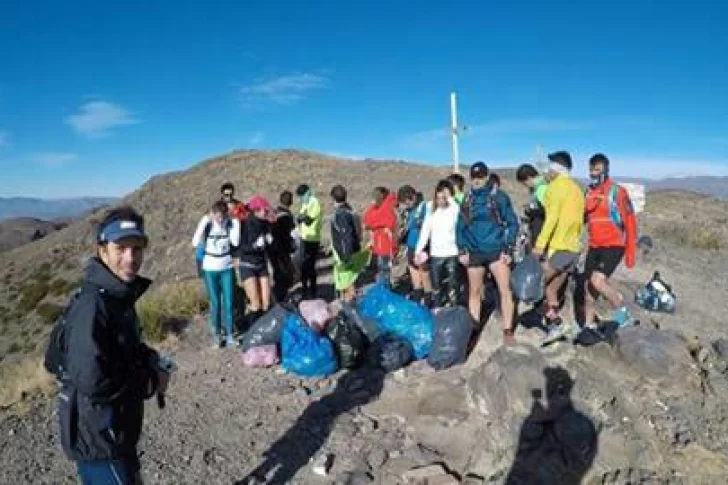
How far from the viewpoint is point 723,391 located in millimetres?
5922

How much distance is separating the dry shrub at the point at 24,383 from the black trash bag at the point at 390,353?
3.75 m

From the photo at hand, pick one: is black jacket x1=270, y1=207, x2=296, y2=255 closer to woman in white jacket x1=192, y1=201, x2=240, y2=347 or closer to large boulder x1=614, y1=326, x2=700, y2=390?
woman in white jacket x1=192, y1=201, x2=240, y2=347

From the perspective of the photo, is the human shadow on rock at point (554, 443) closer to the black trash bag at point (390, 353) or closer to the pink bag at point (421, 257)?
the black trash bag at point (390, 353)

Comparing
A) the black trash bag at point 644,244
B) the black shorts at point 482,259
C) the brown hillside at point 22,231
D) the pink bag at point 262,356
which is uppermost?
the black shorts at point 482,259

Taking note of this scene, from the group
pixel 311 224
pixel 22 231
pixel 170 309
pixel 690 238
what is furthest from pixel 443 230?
pixel 22 231

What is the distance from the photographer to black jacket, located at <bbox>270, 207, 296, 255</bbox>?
9.62 m

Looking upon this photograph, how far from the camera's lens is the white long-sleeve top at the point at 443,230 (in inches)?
311

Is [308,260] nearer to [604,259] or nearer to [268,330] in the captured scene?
[268,330]

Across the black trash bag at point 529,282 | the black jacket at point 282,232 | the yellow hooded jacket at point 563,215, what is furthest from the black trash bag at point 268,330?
the yellow hooded jacket at point 563,215

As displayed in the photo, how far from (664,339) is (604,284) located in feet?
3.54

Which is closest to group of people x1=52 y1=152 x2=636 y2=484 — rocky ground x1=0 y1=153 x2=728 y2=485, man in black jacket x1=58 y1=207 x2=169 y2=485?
man in black jacket x1=58 y1=207 x2=169 y2=485

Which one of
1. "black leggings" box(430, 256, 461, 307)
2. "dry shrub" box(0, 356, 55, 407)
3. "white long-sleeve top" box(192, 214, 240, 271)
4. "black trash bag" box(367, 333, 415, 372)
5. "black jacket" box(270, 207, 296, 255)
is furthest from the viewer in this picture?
"black jacket" box(270, 207, 296, 255)

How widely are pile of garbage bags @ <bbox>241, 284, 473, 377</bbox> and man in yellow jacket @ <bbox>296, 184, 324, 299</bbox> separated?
7.19ft

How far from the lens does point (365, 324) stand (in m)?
7.64
